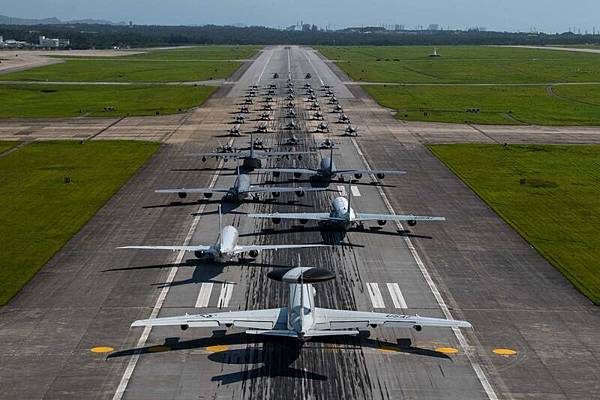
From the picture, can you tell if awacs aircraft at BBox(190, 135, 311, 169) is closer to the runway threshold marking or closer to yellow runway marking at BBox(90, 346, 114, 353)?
the runway threshold marking

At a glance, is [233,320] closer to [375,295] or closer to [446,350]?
[446,350]

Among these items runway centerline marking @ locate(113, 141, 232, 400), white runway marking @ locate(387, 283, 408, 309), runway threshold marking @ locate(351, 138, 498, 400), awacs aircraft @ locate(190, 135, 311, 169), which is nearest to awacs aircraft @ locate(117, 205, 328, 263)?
runway centerline marking @ locate(113, 141, 232, 400)

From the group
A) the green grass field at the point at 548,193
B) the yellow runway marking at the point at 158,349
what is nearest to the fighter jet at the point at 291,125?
the green grass field at the point at 548,193

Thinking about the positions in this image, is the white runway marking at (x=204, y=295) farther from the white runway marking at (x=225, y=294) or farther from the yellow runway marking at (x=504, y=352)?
the yellow runway marking at (x=504, y=352)

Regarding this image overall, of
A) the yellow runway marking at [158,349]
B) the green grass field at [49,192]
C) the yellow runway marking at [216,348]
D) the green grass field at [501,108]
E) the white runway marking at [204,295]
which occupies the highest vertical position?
the green grass field at [501,108]

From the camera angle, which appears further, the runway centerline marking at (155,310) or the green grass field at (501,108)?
the green grass field at (501,108)

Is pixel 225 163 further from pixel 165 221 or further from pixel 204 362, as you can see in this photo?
pixel 204 362
